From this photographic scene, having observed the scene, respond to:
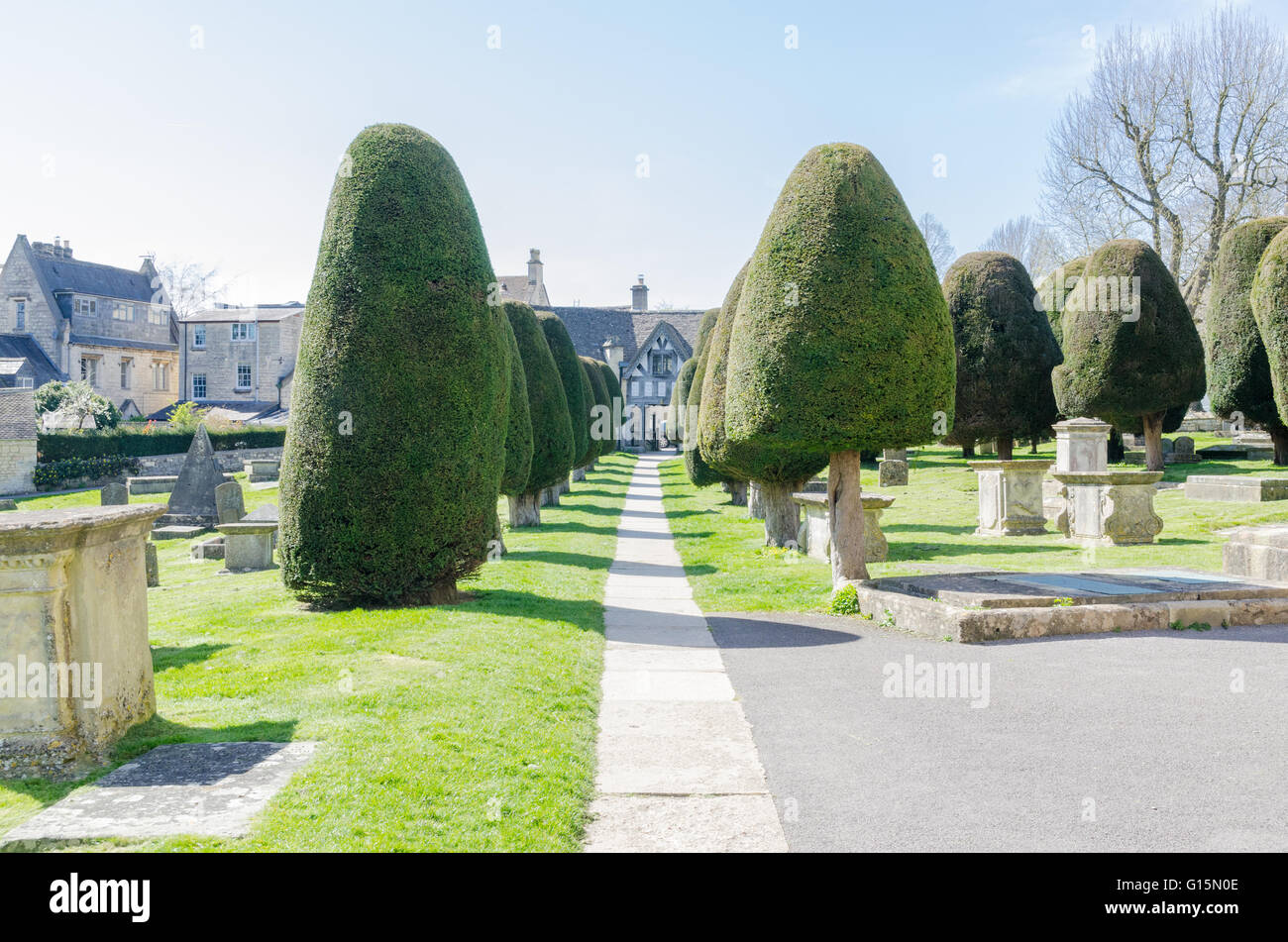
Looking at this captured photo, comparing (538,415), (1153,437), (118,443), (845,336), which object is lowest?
(1153,437)

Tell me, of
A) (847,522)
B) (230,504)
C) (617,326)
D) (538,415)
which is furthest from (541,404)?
(617,326)

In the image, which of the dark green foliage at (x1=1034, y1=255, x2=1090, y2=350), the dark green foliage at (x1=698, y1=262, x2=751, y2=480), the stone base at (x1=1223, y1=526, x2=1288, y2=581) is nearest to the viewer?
the stone base at (x1=1223, y1=526, x2=1288, y2=581)

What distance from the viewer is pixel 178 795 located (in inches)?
179

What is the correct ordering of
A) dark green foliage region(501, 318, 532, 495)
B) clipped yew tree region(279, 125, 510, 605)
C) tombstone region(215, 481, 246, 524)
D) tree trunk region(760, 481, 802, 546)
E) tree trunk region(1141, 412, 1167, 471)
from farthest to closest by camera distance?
tree trunk region(1141, 412, 1167, 471), tombstone region(215, 481, 246, 524), tree trunk region(760, 481, 802, 546), dark green foliage region(501, 318, 532, 495), clipped yew tree region(279, 125, 510, 605)

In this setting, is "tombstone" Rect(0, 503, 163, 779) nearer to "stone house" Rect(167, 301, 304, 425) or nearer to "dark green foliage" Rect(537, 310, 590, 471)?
"dark green foliage" Rect(537, 310, 590, 471)

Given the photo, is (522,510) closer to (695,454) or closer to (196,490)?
(695,454)

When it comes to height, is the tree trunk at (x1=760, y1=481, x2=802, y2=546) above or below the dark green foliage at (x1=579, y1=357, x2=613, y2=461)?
below

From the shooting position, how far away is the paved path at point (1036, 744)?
15.0 ft

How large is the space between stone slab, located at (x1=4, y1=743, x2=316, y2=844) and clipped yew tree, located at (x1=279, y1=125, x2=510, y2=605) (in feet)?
16.7

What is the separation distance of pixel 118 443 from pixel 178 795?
3729cm

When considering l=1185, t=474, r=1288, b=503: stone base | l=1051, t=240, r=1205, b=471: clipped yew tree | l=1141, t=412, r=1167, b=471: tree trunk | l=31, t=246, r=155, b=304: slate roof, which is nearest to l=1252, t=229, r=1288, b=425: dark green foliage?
l=1185, t=474, r=1288, b=503: stone base

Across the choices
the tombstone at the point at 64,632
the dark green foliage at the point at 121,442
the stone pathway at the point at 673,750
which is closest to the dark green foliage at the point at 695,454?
the stone pathway at the point at 673,750

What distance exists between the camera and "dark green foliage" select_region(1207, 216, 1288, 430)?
81.9ft
